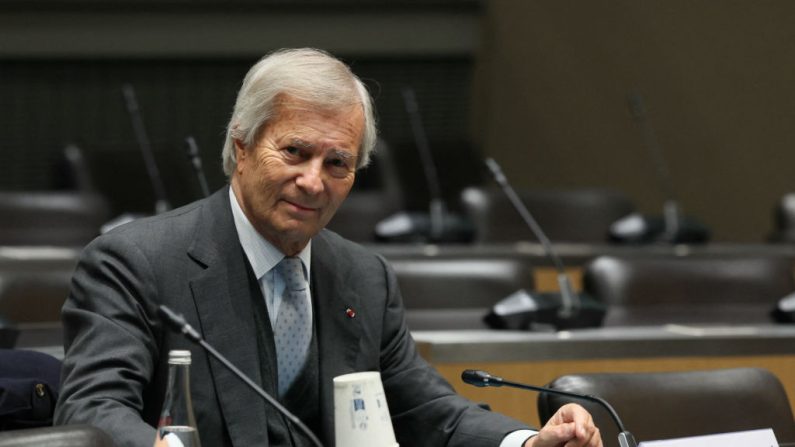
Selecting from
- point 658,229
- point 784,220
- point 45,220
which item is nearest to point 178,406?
point 45,220

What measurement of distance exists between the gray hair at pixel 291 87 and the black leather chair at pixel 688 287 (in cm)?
197

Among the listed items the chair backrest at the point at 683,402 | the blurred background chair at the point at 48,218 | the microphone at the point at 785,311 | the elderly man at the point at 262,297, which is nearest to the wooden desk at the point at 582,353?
the microphone at the point at 785,311

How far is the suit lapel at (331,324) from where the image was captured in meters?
2.48

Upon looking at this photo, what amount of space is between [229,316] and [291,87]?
1.34ft

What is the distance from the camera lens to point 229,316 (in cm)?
239

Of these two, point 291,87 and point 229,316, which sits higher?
point 291,87

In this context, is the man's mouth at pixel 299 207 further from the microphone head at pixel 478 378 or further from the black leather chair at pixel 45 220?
the black leather chair at pixel 45 220

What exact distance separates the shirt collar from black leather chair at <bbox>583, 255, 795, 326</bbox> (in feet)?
6.15

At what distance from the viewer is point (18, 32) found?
8.08 metres

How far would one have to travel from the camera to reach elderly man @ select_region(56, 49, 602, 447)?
226 cm

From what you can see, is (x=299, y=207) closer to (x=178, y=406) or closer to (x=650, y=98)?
(x=178, y=406)

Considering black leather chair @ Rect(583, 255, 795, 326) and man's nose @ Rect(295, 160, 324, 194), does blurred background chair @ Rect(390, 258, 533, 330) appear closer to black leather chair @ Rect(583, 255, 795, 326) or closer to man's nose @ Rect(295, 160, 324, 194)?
black leather chair @ Rect(583, 255, 795, 326)

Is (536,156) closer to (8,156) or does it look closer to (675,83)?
(675,83)

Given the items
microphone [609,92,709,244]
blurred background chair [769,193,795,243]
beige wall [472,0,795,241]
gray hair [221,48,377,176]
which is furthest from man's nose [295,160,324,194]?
beige wall [472,0,795,241]
